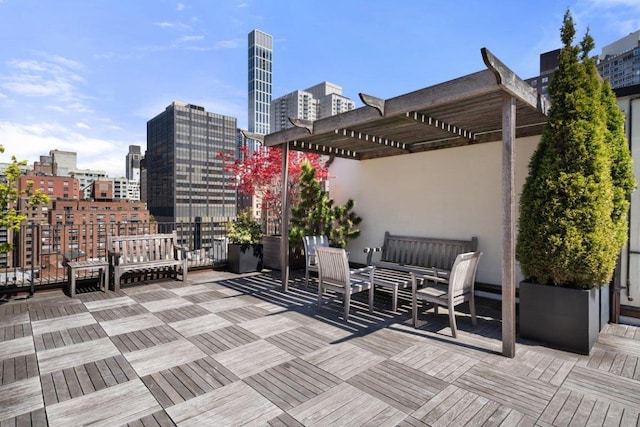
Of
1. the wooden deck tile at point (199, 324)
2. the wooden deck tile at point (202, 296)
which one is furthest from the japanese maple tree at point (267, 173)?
the wooden deck tile at point (199, 324)

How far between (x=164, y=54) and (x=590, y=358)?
1348 cm

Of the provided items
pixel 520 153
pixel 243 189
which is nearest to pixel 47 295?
pixel 243 189

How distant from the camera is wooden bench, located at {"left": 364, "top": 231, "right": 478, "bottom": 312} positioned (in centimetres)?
501

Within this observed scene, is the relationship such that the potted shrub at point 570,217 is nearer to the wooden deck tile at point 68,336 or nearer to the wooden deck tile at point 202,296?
the wooden deck tile at point 202,296

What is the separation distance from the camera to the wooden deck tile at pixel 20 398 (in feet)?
6.70

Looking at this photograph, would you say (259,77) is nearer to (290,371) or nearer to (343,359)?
(343,359)

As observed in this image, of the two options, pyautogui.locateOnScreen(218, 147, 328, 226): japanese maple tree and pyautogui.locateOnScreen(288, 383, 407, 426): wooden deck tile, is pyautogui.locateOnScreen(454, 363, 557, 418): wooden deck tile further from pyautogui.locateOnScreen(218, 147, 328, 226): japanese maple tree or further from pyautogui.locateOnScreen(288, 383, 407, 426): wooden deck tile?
pyautogui.locateOnScreen(218, 147, 328, 226): japanese maple tree

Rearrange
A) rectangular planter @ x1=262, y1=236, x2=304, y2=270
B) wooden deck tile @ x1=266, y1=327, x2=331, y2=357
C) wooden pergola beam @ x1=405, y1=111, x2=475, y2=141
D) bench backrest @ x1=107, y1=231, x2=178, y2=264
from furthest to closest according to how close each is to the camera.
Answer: rectangular planter @ x1=262, y1=236, x2=304, y2=270
bench backrest @ x1=107, y1=231, x2=178, y2=264
wooden pergola beam @ x1=405, y1=111, x2=475, y2=141
wooden deck tile @ x1=266, y1=327, x2=331, y2=357

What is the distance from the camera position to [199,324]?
12.2 feet

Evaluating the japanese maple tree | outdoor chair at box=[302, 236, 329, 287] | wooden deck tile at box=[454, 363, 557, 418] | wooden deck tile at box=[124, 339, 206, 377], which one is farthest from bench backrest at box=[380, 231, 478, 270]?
wooden deck tile at box=[124, 339, 206, 377]

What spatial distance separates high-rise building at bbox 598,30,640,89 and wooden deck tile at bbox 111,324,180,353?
294 inches

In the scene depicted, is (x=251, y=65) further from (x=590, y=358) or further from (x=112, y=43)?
(x=590, y=358)

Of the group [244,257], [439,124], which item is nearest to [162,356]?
[244,257]

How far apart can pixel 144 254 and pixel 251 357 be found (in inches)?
153
